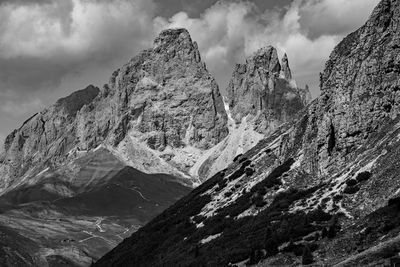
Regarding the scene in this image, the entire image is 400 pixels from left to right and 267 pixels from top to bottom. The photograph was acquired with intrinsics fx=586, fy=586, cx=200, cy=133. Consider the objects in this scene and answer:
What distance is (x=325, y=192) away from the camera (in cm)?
5916

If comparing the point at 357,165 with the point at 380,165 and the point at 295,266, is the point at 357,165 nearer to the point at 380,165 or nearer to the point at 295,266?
the point at 380,165

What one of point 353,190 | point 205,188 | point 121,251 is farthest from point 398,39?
point 121,251

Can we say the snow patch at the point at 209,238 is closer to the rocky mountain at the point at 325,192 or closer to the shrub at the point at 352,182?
the rocky mountain at the point at 325,192

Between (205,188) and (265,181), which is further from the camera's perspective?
(205,188)

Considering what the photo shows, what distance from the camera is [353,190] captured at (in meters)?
53.5

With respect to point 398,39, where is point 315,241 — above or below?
below

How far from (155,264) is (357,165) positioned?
30270 millimetres

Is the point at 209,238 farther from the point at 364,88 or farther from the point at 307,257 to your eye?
the point at 307,257

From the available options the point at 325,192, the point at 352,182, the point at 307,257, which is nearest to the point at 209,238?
the point at 325,192

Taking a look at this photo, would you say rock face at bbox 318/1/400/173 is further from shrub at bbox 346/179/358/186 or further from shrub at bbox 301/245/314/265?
shrub at bbox 301/245/314/265

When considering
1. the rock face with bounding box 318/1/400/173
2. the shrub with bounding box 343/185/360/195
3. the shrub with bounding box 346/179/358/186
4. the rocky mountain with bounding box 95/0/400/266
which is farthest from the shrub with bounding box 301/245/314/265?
the rock face with bounding box 318/1/400/173

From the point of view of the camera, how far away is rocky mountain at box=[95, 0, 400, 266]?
44956 mm

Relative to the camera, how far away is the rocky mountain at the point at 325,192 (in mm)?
44956

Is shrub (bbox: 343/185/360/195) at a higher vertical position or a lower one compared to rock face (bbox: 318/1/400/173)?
lower
